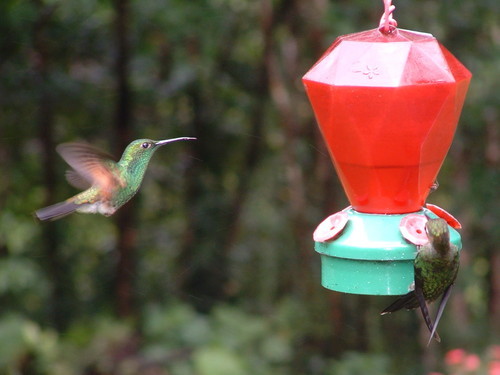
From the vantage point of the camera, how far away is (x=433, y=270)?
2463mm

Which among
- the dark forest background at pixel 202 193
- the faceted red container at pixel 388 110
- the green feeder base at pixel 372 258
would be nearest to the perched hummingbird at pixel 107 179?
the faceted red container at pixel 388 110

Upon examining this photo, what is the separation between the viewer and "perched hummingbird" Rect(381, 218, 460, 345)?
2402 millimetres

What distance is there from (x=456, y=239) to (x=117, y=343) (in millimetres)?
3536

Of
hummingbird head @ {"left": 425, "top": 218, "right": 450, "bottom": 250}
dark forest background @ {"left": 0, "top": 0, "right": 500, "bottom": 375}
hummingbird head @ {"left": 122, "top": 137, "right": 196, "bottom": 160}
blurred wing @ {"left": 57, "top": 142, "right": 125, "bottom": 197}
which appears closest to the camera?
hummingbird head @ {"left": 425, "top": 218, "right": 450, "bottom": 250}

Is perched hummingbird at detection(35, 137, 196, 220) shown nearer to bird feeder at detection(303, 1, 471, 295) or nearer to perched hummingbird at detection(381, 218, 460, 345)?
bird feeder at detection(303, 1, 471, 295)

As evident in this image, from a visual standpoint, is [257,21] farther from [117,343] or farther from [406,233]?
[406,233]

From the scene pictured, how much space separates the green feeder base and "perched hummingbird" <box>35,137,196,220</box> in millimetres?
643

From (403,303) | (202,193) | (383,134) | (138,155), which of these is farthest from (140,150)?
(202,193)

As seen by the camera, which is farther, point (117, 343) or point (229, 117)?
point (229, 117)

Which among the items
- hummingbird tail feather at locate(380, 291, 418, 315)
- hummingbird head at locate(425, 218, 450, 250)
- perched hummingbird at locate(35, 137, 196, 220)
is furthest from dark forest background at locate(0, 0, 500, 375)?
hummingbird head at locate(425, 218, 450, 250)

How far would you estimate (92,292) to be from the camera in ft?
21.5

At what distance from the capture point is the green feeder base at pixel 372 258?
8.06ft

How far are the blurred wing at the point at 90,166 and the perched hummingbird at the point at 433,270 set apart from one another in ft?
3.31

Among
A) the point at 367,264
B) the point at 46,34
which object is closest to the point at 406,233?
the point at 367,264
